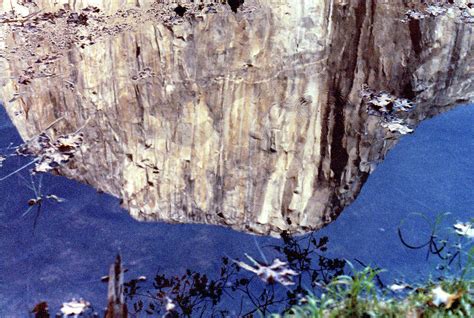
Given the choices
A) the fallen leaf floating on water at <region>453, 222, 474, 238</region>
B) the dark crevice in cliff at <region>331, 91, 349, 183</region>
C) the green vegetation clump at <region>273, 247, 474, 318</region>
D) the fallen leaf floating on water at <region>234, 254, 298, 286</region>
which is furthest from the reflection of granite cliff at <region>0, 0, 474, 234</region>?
the green vegetation clump at <region>273, 247, 474, 318</region>

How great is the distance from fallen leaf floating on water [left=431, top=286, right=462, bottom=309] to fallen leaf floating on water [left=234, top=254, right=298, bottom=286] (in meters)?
0.65

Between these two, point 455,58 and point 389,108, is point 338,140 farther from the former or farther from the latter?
point 455,58

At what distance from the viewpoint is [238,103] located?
3119 mm

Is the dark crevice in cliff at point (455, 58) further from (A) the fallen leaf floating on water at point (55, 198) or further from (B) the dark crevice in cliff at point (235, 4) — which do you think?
(A) the fallen leaf floating on water at point (55, 198)

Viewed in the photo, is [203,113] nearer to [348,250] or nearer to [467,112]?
[348,250]

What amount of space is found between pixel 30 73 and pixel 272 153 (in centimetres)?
180

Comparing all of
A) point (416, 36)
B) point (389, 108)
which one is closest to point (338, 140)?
point (389, 108)

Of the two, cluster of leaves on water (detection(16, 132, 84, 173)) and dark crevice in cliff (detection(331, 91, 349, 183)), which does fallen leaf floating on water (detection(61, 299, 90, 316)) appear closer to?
cluster of leaves on water (detection(16, 132, 84, 173))

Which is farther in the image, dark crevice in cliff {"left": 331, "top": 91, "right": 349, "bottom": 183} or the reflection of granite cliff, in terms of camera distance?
dark crevice in cliff {"left": 331, "top": 91, "right": 349, "bottom": 183}

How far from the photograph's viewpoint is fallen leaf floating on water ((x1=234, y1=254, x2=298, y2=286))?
232 centimetres

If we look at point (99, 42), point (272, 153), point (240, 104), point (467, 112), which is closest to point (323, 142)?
point (272, 153)

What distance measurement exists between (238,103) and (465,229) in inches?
62.5

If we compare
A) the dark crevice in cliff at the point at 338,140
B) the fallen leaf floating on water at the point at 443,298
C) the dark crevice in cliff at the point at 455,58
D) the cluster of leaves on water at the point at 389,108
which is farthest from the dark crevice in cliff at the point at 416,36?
the fallen leaf floating on water at the point at 443,298

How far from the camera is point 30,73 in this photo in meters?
3.23
